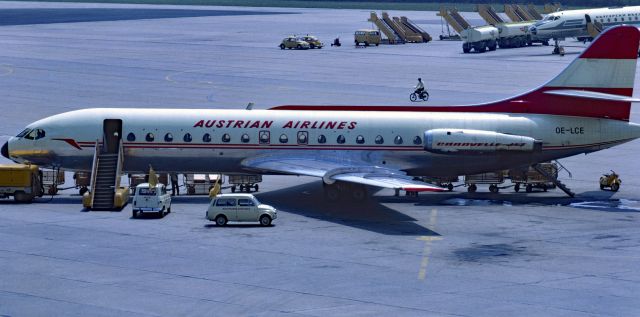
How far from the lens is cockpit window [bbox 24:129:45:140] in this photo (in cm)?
5292

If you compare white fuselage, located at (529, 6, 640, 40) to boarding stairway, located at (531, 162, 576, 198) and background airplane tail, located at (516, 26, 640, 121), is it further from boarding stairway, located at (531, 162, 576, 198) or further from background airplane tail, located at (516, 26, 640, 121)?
boarding stairway, located at (531, 162, 576, 198)

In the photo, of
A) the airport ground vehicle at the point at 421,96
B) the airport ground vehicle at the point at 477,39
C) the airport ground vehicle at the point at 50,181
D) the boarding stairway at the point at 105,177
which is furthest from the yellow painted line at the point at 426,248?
the airport ground vehicle at the point at 477,39

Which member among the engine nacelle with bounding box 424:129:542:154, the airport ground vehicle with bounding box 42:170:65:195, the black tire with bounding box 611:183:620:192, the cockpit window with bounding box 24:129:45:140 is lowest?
the airport ground vehicle with bounding box 42:170:65:195

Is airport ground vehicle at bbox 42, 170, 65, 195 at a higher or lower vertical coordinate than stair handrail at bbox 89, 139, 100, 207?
lower

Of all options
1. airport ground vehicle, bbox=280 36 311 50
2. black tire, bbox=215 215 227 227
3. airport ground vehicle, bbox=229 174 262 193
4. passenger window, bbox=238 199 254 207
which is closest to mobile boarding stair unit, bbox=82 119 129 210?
airport ground vehicle, bbox=229 174 262 193

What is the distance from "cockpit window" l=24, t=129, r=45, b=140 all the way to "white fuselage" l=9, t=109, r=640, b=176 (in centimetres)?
19

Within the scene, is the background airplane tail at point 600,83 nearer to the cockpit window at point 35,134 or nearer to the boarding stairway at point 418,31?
the cockpit window at point 35,134

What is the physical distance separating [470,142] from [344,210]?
661cm

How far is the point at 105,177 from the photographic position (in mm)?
50875

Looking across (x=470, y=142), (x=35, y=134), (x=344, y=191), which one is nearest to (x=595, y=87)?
(x=470, y=142)

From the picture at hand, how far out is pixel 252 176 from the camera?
5369 cm

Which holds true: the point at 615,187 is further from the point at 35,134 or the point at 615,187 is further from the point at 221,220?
the point at 35,134

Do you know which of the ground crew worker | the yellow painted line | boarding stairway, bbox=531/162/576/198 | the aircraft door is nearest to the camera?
the yellow painted line

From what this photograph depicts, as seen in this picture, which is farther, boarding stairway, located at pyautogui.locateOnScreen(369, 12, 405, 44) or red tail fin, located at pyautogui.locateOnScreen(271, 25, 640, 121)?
boarding stairway, located at pyautogui.locateOnScreen(369, 12, 405, 44)
